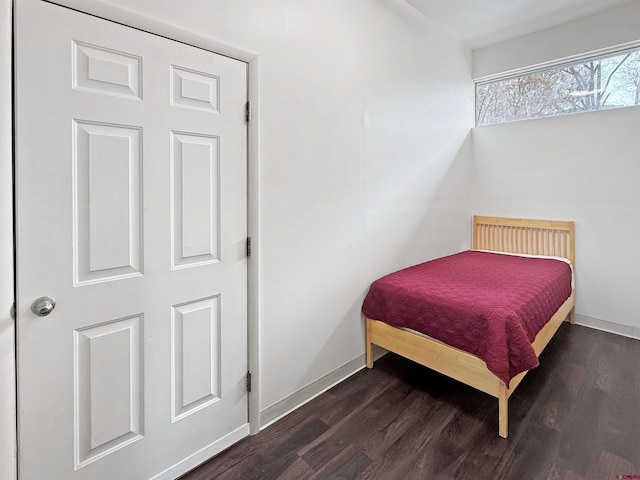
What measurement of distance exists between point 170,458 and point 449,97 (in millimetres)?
3678

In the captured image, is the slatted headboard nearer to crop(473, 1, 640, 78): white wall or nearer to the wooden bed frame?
the wooden bed frame

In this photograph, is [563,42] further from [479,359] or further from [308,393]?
[308,393]

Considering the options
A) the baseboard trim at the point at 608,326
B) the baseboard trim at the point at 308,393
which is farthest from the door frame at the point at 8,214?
the baseboard trim at the point at 608,326

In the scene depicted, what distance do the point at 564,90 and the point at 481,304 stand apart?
8.92 ft

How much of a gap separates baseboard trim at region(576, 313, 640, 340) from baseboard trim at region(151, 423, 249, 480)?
330 cm

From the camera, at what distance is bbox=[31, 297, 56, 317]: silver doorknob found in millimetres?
1167

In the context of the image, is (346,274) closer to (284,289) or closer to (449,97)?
(284,289)

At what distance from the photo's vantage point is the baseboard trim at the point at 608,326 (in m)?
2.98

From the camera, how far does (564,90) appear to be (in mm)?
3307

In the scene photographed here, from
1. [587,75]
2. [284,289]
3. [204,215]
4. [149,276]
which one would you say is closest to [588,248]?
[587,75]

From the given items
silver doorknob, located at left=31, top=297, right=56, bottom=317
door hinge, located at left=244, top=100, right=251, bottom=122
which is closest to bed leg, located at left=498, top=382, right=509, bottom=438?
door hinge, located at left=244, top=100, right=251, bottom=122

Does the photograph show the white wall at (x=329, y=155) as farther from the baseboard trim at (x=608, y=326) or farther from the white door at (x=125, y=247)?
the baseboard trim at (x=608, y=326)

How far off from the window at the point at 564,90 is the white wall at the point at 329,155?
0.96 meters

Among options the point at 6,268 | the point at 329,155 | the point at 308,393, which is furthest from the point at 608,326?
the point at 6,268
